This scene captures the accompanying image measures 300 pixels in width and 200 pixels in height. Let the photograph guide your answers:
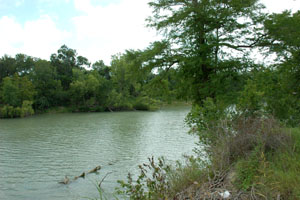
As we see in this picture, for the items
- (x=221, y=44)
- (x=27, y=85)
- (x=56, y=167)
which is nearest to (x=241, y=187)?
(x=221, y=44)

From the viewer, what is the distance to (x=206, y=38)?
10000 millimetres

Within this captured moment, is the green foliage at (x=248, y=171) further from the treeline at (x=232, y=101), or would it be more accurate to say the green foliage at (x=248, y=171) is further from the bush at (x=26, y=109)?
the bush at (x=26, y=109)

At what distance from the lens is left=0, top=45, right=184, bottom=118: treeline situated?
5391cm

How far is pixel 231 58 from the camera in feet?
34.0

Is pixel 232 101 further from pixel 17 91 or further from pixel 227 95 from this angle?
pixel 17 91

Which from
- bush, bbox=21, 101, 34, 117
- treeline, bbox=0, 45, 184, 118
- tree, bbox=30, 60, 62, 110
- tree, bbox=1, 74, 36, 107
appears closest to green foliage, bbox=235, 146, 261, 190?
treeline, bbox=0, 45, 184, 118

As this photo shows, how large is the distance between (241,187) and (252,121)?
2144mm

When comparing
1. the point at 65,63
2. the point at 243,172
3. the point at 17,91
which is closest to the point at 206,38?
the point at 243,172

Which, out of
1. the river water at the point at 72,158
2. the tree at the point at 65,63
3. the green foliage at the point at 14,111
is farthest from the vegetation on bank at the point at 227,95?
the tree at the point at 65,63

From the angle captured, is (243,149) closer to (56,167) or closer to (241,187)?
(241,187)

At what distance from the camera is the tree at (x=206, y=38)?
33.0ft

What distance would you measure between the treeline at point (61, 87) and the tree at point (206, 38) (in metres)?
37.7

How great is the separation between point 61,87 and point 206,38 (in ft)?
194

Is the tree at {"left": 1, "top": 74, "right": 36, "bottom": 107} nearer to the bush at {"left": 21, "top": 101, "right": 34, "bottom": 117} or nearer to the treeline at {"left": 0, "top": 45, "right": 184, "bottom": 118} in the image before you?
the treeline at {"left": 0, "top": 45, "right": 184, "bottom": 118}
